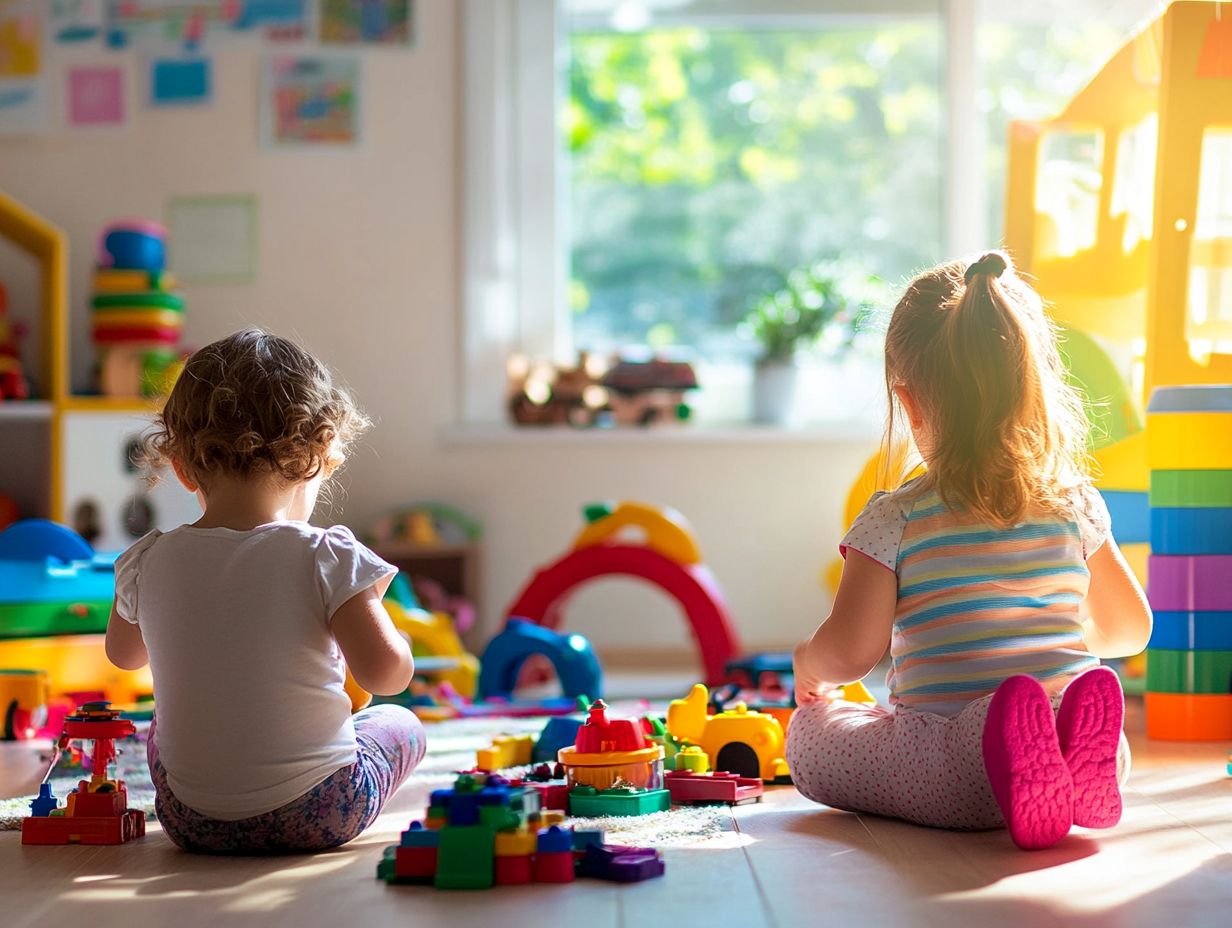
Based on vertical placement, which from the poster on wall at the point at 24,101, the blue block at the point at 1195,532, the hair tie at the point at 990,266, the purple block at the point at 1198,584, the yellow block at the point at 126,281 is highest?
the poster on wall at the point at 24,101

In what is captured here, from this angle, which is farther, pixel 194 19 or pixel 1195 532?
pixel 194 19

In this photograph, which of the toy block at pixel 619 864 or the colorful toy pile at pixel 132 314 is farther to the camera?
the colorful toy pile at pixel 132 314

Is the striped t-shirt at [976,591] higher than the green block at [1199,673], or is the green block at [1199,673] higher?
the striped t-shirt at [976,591]

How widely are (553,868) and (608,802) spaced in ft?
0.86

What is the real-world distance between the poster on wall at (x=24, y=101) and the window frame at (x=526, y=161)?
95 centimetres

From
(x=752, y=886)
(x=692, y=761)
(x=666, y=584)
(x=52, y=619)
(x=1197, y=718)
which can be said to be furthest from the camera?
(x=666, y=584)

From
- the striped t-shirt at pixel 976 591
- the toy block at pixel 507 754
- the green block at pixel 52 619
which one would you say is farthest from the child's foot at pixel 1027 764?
the green block at pixel 52 619

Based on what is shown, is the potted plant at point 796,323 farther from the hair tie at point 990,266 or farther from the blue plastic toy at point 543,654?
the hair tie at point 990,266

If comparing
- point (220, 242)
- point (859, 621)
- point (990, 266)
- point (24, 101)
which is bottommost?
point (859, 621)

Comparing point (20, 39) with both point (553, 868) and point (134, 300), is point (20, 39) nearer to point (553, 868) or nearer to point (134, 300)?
point (134, 300)

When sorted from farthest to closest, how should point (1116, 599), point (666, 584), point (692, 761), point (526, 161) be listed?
1. point (526, 161)
2. point (666, 584)
3. point (692, 761)
4. point (1116, 599)

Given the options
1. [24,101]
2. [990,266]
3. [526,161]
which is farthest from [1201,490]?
[24,101]

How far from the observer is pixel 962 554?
142 centimetres

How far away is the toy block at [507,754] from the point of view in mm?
1745
